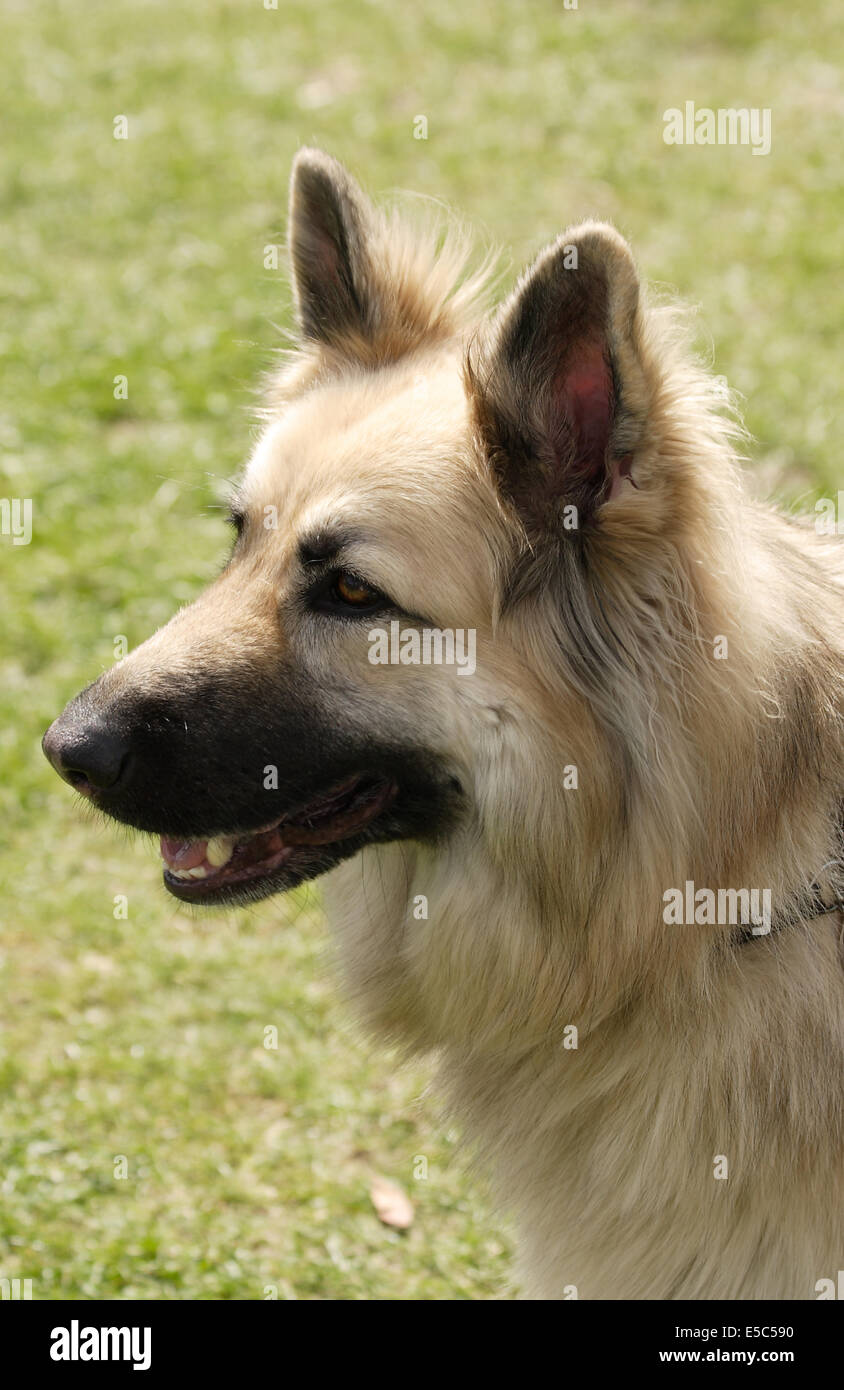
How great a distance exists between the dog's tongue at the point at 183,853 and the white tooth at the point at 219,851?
20 mm

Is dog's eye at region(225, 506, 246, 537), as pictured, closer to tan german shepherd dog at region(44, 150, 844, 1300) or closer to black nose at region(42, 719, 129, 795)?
tan german shepherd dog at region(44, 150, 844, 1300)

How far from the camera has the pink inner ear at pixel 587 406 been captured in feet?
9.00

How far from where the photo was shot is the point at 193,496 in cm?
711

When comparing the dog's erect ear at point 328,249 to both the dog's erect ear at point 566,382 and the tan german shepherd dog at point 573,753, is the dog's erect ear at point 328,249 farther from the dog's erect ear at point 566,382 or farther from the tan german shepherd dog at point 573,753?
the dog's erect ear at point 566,382

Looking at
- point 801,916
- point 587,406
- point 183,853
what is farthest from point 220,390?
point 801,916

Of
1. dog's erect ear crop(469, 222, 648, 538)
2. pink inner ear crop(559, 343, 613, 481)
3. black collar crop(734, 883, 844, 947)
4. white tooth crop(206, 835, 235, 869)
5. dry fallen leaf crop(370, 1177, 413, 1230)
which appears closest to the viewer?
dog's erect ear crop(469, 222, 648, 538)

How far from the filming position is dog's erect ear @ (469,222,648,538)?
257 cm

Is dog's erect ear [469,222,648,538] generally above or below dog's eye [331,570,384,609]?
above

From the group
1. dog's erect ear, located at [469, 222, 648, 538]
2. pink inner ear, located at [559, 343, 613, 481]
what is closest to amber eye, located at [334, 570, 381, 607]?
dog's erect ear, located at [469, 222, 648, 538]

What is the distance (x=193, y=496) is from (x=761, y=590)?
4.68m

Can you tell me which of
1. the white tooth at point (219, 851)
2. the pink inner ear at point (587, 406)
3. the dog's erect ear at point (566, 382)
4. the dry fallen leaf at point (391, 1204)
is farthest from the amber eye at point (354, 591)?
the dry fallen leaf at point (391, 1204)

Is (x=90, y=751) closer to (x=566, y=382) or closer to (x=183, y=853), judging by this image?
(x=183, y=853)

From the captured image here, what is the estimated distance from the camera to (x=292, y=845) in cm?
319
